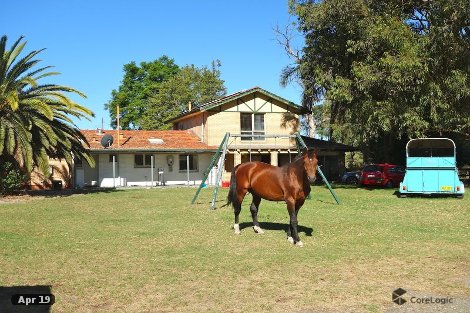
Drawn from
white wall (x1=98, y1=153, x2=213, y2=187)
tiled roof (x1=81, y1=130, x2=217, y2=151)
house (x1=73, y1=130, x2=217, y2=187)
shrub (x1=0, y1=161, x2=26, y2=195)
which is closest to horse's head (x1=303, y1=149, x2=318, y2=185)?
shrub (x1=0, y1=161, x2=26, y2=195)

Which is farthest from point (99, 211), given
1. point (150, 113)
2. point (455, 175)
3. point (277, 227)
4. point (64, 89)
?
point (150, 113)

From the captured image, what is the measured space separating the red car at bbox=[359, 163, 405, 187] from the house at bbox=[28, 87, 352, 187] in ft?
20.8

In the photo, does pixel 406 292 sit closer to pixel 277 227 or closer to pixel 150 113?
pixel 277 227

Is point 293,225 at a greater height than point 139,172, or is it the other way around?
point 139,172

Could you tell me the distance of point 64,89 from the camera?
83.9 feet

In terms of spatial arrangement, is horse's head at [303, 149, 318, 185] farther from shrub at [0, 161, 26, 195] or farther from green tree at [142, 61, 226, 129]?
green tree at [142, 61, 226, 129]

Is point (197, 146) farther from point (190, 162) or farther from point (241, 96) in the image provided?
point (241, 96)

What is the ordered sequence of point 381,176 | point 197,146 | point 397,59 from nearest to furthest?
point 397,59 → point 381,176 → point 197,146

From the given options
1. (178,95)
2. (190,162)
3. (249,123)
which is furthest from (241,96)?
(178,95)

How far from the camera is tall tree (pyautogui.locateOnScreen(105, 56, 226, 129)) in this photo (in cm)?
5769

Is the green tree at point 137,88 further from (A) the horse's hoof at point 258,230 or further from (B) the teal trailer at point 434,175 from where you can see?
(A) the horse's hoof at point 258,230

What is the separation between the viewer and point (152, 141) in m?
36.1

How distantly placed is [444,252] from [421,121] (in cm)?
1618

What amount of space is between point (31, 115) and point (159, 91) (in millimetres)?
35619
